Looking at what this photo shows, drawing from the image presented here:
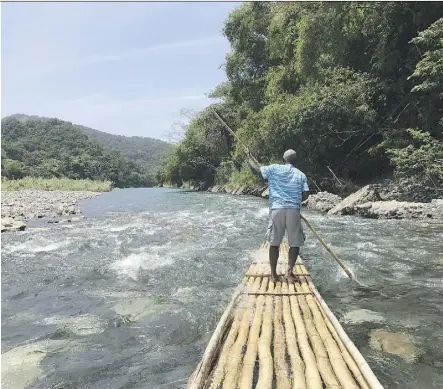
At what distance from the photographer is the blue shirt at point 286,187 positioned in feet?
18.5

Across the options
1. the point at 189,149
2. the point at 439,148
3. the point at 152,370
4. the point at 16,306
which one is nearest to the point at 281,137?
the point at 439,148

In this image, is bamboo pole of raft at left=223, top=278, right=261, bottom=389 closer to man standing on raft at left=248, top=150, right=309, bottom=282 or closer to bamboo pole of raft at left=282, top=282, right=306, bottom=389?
bamboo pole of raft at left=282, top=282, right=306, bottom=389

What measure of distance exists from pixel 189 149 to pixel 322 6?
1123 inches

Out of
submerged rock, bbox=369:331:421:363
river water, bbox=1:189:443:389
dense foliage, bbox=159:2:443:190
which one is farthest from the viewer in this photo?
dense foliage, bbox=159:2:443:190

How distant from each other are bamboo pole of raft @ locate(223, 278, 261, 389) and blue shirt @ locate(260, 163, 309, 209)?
1.51m

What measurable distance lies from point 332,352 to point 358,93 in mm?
16340

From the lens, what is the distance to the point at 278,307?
183 inches

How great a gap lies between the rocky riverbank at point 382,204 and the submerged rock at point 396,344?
8.62 metres

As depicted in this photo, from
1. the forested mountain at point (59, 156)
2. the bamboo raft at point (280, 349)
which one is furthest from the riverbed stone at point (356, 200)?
the forested mountain at point (59, 156)

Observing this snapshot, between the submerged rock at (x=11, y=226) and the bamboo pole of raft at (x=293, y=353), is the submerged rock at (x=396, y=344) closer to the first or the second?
the bamboo pole of raft at (x=293, y=353)

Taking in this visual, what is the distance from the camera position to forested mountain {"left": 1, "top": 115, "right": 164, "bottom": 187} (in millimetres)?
82031

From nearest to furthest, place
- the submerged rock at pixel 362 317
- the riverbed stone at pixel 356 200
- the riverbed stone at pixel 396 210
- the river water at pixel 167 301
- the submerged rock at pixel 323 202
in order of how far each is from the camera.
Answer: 1. the river water at pixel 167 301
2. the submerged rock at pixel 362 317
3. the riverbed stone at pixel 396 210
4. the riverbed stone at pixel 356 200
5. the submerged rock at pixel 323 202

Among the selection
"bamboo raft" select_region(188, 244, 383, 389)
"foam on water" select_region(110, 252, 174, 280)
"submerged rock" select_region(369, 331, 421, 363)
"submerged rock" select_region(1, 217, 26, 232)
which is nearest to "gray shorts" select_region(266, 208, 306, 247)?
"bamboo raft" select_region(188, 244, 383, 389)

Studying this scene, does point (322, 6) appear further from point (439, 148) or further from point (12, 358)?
point (12, 358)
